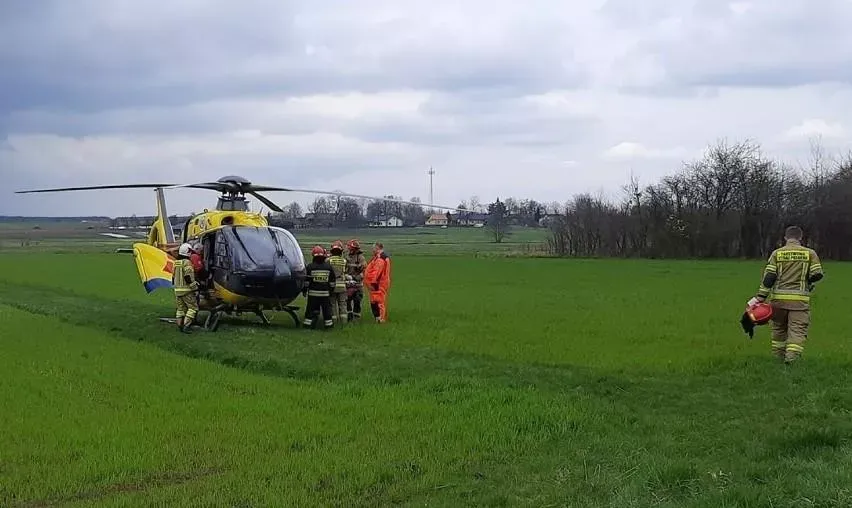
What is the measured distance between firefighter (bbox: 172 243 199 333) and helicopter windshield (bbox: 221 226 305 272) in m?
0.88

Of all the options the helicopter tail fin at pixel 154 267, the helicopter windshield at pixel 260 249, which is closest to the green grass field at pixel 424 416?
the helicopter windshield at pixel 260 249

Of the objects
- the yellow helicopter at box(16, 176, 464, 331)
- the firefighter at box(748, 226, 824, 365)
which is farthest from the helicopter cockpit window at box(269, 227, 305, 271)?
the firefighter at box(748, 226, 824, 365)

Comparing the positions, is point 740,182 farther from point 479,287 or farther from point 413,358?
point 413,358

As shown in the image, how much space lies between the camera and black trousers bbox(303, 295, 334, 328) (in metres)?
17.0

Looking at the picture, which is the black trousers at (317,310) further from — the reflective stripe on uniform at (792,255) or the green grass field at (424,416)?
the reflective stripe on uniform at (792,255)

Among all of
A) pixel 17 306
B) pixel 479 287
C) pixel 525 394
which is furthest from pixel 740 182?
pixel 525 394

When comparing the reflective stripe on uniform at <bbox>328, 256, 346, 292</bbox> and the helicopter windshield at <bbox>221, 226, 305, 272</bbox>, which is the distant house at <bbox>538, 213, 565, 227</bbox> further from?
the helicopter windshield at <bbox>221, 226, 305, 272</bbox>

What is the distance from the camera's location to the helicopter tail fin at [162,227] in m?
20.7

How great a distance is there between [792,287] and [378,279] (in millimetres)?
8866

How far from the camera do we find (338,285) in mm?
17109

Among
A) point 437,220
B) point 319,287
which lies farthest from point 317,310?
point 437,220

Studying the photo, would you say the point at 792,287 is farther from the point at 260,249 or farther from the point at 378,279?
the point at 260,249

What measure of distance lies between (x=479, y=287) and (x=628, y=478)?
25.2 metres

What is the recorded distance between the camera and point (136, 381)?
10977 millimetres
